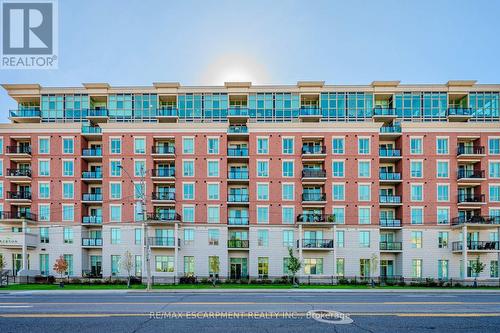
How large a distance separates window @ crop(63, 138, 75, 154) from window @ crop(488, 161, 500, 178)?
50.9 meters

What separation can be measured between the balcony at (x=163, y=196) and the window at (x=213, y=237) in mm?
6069

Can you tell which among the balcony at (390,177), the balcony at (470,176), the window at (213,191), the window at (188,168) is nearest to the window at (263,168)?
the window at (213,191)

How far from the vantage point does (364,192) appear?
41.2 metres

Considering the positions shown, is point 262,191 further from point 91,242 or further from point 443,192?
point 443,192

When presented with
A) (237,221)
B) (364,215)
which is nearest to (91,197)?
(237,221)

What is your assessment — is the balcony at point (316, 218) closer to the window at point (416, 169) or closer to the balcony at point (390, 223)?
the balcony at point (390, 223)

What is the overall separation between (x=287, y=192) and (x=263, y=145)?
6435 mm

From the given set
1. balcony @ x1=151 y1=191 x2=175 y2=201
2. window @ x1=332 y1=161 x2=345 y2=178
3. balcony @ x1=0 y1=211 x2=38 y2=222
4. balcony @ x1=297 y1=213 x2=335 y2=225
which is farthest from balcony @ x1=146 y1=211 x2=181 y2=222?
window @ x1=332 y1=161 x2=345 y2=178

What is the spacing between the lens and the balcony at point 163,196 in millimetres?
41312

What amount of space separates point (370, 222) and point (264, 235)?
12689 millimetres

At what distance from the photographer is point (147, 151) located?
137ft

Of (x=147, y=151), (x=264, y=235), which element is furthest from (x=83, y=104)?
(x=264, y=235)

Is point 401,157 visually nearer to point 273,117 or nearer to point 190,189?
point 273,117

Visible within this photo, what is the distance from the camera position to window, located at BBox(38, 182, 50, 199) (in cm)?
4216
